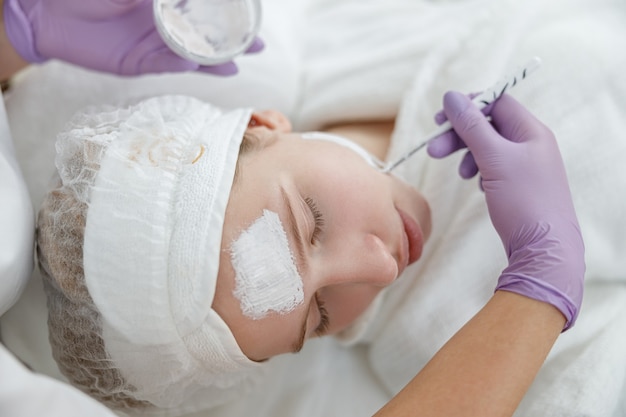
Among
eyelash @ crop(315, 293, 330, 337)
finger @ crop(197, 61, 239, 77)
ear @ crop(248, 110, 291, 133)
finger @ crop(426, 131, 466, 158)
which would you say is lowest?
eyelash @ crop(315, 293, 330, 337)

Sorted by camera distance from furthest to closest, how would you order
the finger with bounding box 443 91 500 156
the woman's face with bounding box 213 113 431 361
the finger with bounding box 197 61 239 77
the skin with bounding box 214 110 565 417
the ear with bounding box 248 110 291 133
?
the finger with bounding box 197 61 239 77, the ear with bounding box 248 110 291 133, the finger with bounding box 443 91 500 156, the woman's face with bounding box 213 113 431 361, the skin with bounding box 214 110 565 417

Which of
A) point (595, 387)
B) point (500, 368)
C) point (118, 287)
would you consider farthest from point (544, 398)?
point (118, 287)

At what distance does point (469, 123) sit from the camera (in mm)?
1190

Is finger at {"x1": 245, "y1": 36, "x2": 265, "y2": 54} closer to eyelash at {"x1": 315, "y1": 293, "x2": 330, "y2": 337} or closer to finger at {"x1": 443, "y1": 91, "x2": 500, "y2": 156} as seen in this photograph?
finger at {"x1": 443, "y1": 91, "x2": 500, "y2": 156}

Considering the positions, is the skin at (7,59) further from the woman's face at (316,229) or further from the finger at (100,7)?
the woman's face at (316,229)

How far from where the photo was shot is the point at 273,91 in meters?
1.56

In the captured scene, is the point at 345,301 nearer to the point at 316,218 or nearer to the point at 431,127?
the point at 316,218

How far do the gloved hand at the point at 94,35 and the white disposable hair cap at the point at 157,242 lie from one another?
12.5 inches

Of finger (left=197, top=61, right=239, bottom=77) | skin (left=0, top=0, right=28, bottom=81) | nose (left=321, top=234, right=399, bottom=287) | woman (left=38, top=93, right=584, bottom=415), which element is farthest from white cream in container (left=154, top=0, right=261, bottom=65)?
nose (left=321, top=234, right=399, bottom=287)

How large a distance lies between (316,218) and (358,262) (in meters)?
0.11

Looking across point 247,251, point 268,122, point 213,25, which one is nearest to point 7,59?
point 213,25

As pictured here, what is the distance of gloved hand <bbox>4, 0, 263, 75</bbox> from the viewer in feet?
4.50

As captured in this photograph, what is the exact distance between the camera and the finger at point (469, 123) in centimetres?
117

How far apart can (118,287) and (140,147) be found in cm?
25
